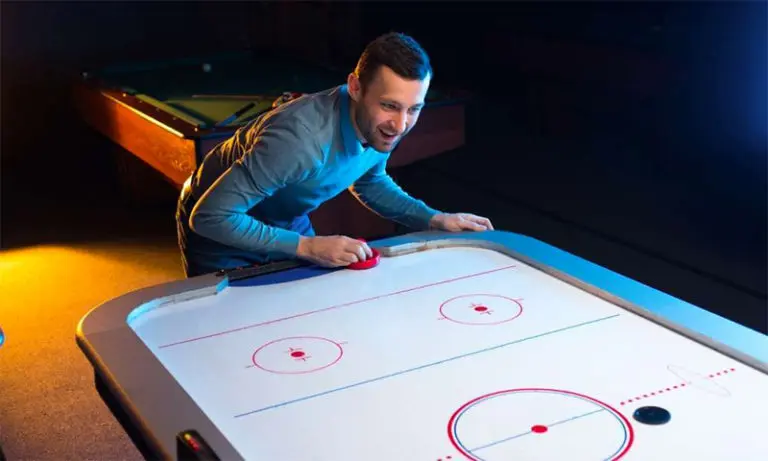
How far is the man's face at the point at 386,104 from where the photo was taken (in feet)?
5.52

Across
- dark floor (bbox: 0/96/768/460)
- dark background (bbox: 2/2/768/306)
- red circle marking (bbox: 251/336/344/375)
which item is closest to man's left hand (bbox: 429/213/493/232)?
red circle marking (bbox: 251/336/344/375)

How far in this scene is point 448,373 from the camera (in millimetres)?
1371

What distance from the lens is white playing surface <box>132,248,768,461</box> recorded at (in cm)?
118

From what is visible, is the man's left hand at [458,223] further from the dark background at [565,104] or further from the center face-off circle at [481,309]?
the dark background at [565,104]

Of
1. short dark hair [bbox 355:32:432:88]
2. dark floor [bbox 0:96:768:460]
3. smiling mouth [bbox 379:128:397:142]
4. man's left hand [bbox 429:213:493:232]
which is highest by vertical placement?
short dark hair [bbox 355:32:432:88]

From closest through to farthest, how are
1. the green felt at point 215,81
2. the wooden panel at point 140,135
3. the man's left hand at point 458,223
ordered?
the man's left hand at point 458,223 < the wooden panel at point 140,135 < the green felt at point 215,81

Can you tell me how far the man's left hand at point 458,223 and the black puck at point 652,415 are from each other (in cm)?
80

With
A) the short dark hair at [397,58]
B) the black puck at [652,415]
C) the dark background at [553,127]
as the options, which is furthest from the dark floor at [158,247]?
the black puck at [652,415]

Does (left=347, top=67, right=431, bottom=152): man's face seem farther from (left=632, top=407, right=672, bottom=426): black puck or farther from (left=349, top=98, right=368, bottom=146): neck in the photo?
(left=632, top=407, right=672, bottom=426): black puck

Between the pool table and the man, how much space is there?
1.15m

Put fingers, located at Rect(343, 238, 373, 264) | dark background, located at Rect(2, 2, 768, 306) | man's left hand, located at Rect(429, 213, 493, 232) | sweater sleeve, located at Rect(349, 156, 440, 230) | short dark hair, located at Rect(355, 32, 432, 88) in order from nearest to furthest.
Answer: short dark hair, located at Rect(355, 32, 432, 88), fingers, located at Rect(343, 238, 373, 264), man's left hand, located at Rect(429, 213, 493, 232), sweater sleeve, located at Rect(349, 156, 440, 230), dark background, located at Rect(2, 2, 768, 306)

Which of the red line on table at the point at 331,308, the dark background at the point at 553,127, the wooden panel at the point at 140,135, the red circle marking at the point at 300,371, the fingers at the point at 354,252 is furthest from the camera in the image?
the dark background at the point at 553,127

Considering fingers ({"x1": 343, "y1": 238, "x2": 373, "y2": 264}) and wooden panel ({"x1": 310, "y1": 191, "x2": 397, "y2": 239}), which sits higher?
fingers ({"x1": 343, "y1": 238, "x2": 373, "y2": 264})

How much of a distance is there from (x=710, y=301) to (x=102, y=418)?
212 centimetres
